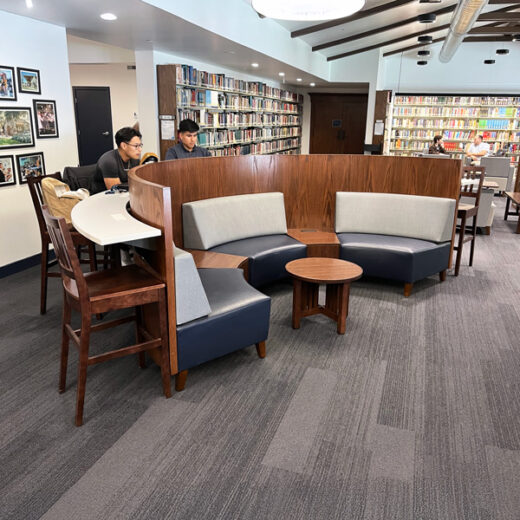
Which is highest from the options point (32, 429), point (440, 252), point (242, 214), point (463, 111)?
point (463, 111)

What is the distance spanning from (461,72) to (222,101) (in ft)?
26.5

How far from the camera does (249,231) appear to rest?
14.8 feet

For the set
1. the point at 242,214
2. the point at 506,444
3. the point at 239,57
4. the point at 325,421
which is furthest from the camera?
A: the point at 239,57

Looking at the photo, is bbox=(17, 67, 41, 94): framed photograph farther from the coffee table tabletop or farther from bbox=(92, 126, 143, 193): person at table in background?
the coffee table tabletop

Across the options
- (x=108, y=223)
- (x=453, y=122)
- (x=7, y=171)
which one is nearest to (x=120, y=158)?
(x=7, y=171)

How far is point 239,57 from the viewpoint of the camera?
7109 mm

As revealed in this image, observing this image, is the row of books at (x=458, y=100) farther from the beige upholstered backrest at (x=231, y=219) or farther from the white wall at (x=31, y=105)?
the white wall at (x=31, y=105)

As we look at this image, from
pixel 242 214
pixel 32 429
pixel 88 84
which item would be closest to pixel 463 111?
pixel 88 84

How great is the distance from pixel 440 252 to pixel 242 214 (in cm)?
193

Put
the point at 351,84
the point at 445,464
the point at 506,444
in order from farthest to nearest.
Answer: the point at 351,84 < the point at 506,444 < the point at 445,464

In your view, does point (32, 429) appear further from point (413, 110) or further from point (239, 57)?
point (413, 110)

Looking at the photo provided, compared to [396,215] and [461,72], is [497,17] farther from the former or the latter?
[396,215]

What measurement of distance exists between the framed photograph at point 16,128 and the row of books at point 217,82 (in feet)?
A: 7.15

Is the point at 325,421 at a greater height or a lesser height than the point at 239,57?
lesser
